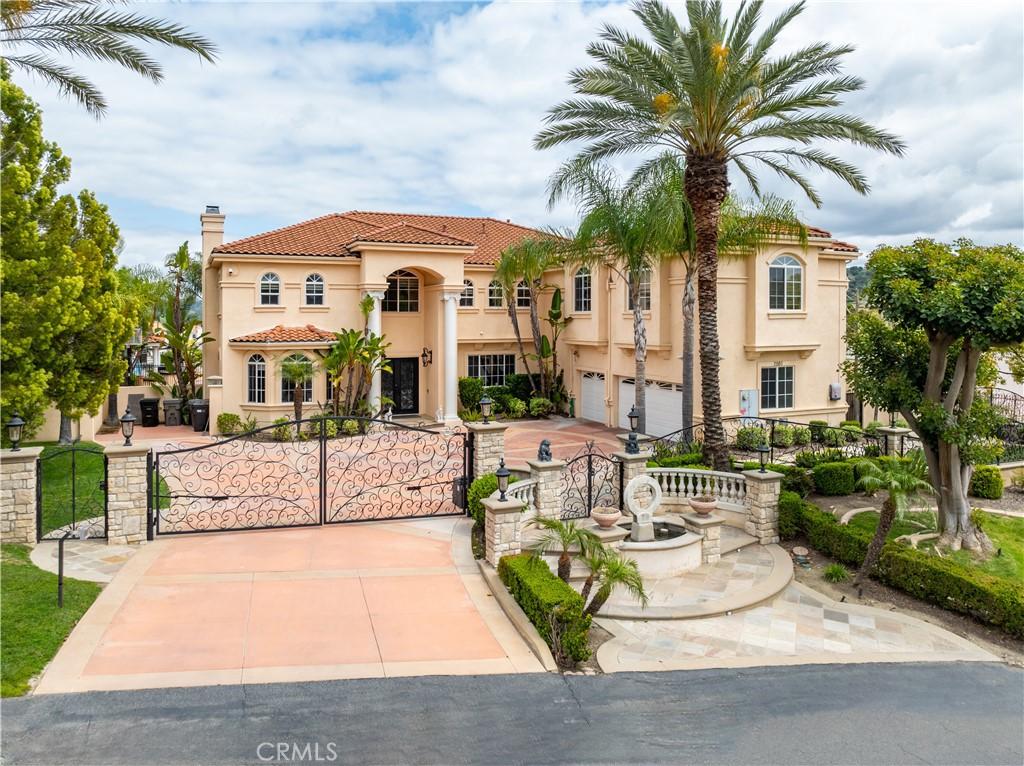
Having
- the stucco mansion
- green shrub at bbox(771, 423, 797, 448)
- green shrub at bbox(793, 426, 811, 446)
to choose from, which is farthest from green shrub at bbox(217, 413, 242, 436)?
green shrub at bbox(793, 426, 811, 446)

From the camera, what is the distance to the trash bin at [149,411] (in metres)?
29.1

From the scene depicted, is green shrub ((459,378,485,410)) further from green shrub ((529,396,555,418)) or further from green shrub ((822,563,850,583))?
green shrub ((822,563,850,583))

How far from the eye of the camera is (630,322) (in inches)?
1049

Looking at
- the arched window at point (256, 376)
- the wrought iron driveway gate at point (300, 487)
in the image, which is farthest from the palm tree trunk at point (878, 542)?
the arched window at point (256, 376)

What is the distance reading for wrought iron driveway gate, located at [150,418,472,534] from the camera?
14883mm

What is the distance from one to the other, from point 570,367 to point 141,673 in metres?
24.6

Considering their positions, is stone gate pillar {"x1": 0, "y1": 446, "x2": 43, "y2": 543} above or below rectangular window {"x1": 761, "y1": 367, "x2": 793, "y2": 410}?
below

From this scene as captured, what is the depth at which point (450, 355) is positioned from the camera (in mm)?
28953

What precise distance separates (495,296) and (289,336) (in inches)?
353

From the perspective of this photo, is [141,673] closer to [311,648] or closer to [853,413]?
[311,648]

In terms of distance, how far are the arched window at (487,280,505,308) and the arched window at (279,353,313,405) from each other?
827cm

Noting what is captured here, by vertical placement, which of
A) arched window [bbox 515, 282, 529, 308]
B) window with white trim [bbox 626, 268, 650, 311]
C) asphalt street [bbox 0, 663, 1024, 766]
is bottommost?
asphalt street [bbox 0, 663, 1024, 766]

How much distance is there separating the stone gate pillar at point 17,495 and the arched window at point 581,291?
20369mm

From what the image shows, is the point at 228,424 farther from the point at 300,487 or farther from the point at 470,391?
the point at 300,487
